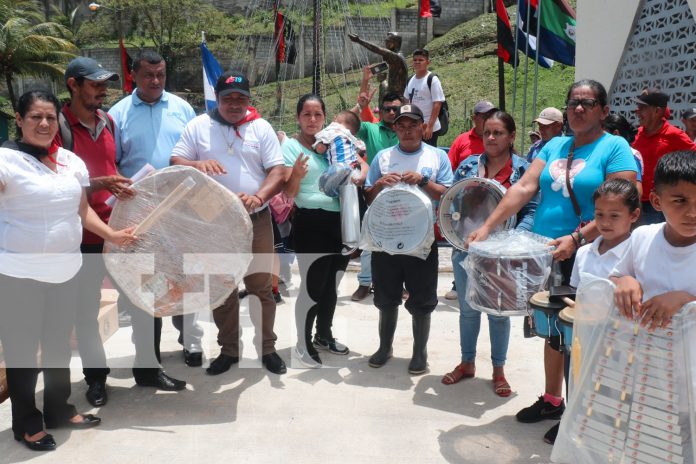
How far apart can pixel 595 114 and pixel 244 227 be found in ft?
6.63

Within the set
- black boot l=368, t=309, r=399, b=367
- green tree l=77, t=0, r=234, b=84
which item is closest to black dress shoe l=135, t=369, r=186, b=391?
black boot l=368, t=309, r=399, b=367

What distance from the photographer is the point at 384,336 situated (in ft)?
15.7

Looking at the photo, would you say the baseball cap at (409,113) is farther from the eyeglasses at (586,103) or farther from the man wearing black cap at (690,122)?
the man wearing black cap at (690,122)

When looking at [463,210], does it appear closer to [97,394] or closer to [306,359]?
[306,359]

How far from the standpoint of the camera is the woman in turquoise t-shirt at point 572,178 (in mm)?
3318

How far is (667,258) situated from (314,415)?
230 cm

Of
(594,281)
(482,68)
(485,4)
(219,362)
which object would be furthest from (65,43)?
(594,281)

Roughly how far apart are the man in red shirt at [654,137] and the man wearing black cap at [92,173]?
13.5 ft

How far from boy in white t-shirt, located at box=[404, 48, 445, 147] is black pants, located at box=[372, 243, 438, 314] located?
127 inches

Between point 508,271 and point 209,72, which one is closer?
point 508,271

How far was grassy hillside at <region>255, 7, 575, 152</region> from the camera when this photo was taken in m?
21.7

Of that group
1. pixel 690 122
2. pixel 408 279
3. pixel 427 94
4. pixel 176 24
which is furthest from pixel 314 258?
pixel 176 24

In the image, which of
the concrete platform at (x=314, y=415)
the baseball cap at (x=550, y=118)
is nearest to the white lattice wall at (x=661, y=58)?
the baseball cap at (x=550, y=118)

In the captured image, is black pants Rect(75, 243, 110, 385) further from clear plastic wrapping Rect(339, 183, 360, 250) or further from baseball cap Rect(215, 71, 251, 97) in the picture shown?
clear plastic wrapping Rect(339, 183, 360, 250)
